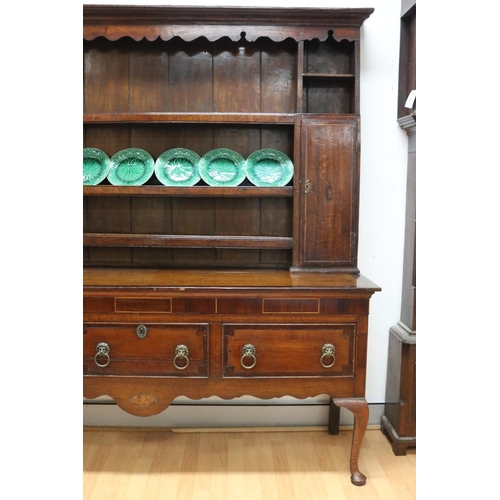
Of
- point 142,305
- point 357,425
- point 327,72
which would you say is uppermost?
point 327,72

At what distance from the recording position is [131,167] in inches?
96.7

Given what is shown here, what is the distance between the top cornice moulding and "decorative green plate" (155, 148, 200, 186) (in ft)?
1.70

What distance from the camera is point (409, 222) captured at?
8.00 feet

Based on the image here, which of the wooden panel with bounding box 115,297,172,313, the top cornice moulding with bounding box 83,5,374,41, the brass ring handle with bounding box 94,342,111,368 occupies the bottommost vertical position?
the brass ring handle with bounding box 94,342,111,368

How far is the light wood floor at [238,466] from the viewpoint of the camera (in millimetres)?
2039

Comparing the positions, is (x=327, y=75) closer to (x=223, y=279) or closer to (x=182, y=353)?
(x=223, y=279)

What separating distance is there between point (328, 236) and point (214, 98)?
2.84ft

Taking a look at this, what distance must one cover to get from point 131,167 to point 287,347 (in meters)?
1.15

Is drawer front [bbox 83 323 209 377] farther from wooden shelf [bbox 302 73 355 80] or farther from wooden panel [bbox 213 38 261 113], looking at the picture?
wooden shelf [bbox 302 73 355 80]

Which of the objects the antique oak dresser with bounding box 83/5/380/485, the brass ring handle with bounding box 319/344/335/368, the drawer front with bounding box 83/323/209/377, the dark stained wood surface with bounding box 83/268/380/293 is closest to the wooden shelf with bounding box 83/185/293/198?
the antique oak dresser with bounding box 83/5/380/485

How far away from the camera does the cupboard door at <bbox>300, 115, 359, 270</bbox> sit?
7.58 feet

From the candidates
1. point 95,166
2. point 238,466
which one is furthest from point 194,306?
point 95,166
